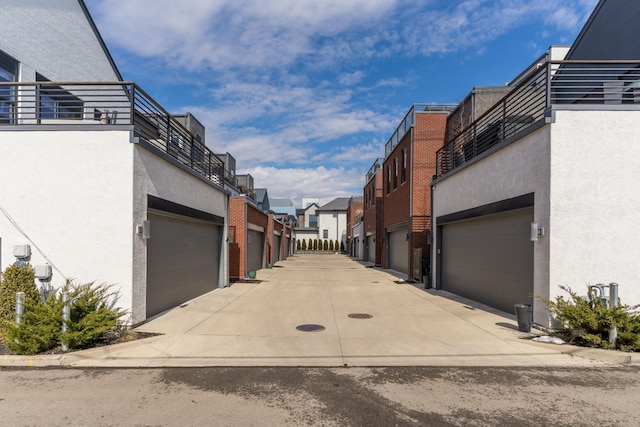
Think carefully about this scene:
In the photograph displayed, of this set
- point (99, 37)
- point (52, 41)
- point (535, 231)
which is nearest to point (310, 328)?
point (535, 231)

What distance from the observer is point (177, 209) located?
1038 cm

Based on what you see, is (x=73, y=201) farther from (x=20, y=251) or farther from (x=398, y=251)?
(x=398, y=251)

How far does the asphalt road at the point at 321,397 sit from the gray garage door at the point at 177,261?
388 centimetres

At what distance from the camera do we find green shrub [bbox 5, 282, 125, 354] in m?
6.16

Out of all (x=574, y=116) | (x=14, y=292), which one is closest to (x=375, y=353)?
(x=574, y=116)

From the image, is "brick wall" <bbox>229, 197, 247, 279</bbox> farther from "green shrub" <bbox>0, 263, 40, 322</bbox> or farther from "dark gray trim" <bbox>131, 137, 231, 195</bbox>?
"green shrub" <bbox>0, 263, 40, 322</bbox>

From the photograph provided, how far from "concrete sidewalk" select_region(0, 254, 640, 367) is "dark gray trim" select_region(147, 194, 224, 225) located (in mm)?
2750

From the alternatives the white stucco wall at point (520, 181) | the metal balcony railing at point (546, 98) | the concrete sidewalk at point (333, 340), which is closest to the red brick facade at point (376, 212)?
the metal balcony railing at point (546, 98)

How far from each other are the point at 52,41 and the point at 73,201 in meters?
9.83

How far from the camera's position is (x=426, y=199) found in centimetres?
1880

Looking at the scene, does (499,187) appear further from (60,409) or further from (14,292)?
(14,292)

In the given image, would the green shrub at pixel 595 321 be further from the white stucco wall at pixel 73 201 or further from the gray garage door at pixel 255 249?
the gray garage door at pixel 255 249

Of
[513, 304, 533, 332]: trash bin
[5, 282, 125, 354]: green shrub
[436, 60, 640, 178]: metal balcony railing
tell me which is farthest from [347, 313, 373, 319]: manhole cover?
[436, 60, 640, 178]: metal balcony railing

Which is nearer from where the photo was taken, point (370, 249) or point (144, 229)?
point (144, 229)
